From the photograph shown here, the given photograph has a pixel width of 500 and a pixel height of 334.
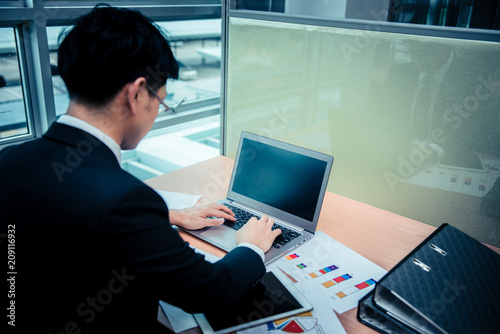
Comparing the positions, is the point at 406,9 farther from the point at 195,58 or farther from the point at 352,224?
the point at 195,58

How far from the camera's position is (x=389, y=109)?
138 cm

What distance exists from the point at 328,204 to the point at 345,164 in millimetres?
168

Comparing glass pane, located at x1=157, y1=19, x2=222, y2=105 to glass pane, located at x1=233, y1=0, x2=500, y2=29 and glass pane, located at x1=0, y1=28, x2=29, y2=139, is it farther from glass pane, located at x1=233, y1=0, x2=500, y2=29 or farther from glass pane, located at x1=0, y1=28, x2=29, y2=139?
glass pane, located at x1=0, y1=28, x2=29, y2=139

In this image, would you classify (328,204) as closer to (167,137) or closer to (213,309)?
(213,309)

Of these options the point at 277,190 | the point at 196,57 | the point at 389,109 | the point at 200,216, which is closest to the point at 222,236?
the point at 200,216

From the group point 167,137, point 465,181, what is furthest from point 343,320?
point 167,137

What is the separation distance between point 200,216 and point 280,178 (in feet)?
0.92

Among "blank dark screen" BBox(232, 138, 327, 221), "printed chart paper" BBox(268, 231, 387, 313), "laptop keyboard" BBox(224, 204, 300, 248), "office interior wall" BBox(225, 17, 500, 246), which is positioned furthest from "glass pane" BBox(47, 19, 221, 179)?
"printed chart paper" BBox(268, 231, 387, 313)

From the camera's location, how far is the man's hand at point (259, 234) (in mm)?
1086

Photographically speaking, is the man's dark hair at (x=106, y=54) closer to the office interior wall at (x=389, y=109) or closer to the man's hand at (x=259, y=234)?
the man's hand at (x=259, y=234)

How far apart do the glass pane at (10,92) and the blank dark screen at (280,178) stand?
106cm

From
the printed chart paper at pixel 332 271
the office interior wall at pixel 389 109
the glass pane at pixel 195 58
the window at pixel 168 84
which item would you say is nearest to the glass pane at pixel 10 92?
the window at pixel 168 84

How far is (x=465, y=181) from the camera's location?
129 centimetres

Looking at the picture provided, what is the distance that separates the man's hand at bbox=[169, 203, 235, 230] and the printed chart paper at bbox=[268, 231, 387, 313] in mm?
242
